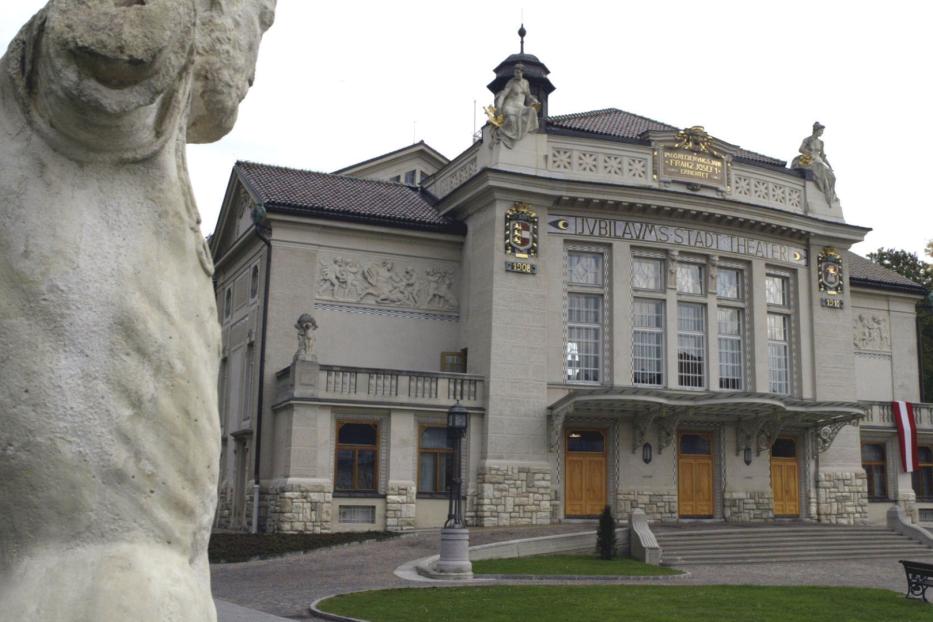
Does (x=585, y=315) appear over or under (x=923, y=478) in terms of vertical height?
over

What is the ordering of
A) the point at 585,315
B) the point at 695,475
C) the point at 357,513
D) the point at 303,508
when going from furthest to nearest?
1. the point at 695,475
2. the point at 585,315
3. the point at 357,513
4. the point at 303,508

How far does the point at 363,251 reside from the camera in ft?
102

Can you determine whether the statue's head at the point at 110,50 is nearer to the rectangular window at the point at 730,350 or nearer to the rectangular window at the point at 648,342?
the rectangular window at the point at 648,342

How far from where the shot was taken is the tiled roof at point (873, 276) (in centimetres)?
3838

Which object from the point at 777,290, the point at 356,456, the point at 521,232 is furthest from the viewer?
the point at 777,290

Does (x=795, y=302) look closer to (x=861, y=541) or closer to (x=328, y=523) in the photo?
(x=861, y=541)

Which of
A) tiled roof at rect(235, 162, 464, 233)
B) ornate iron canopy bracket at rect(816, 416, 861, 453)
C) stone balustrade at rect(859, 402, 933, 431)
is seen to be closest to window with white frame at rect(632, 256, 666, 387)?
tiled roof at rect(235, 162, 464, 233)

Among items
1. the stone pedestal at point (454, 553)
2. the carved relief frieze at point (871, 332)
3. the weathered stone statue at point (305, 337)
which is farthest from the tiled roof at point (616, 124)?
the stone pedestal at point (454, 553)

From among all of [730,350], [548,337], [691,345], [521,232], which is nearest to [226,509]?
[548,337]

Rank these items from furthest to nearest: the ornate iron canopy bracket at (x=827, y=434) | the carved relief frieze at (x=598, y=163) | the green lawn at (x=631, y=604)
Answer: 1. the ornate iron canopy bracket at (x=827, y=434)
2. the carved relief frieze at (x=598, y=163)
3. the green lawn at (x=631, y=604)

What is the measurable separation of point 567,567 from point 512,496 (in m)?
7.76

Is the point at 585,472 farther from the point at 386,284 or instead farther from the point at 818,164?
the point at 818,164

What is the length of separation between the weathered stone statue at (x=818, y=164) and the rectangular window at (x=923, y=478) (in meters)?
9.84

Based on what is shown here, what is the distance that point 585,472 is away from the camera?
29984 mm
